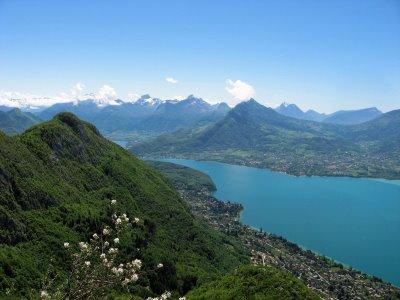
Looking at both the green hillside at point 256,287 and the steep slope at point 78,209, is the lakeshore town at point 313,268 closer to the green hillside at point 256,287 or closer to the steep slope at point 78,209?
the steep slope at point 78,209

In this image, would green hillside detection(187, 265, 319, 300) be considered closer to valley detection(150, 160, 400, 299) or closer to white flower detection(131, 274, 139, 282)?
valley detection(150, 160, 400, 299)

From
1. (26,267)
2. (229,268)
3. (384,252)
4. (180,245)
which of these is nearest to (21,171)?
(26,267)

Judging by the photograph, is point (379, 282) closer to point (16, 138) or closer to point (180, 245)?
point (180, 245)

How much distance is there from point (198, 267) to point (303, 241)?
7681cm

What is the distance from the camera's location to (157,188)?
155000 millimetres

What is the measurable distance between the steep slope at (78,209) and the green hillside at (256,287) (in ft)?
39.8

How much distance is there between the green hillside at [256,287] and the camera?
6588 cm

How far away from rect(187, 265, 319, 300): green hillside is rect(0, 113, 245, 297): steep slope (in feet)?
39.8

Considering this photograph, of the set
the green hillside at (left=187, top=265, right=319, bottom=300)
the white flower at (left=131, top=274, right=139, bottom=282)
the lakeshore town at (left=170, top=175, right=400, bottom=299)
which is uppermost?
the white flower at (left=131, top=274, right=139, bottom=282)

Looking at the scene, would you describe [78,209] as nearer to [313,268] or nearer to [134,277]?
[313,268]

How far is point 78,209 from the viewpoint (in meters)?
99.2

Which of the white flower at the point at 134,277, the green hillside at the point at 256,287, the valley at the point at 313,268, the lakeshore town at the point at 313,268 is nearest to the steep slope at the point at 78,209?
the valley at the point at 313,268

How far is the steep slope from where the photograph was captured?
75.8 m

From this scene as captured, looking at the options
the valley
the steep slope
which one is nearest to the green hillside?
the steep slope
